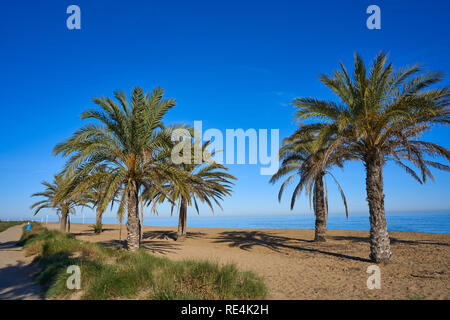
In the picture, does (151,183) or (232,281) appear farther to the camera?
(151,183)

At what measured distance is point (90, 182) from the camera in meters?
10.8

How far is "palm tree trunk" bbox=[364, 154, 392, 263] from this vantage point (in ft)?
33.1

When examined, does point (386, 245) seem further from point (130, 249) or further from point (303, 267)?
point (130, 249)

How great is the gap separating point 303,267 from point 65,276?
26.3 feet

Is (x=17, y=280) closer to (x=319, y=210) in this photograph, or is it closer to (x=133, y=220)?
(x=133, y=220)

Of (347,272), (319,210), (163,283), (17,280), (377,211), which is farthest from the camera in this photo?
(319,210)

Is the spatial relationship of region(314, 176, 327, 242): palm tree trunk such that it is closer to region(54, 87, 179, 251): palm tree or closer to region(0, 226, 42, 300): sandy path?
region(54, 87, 179, 251): palm tree

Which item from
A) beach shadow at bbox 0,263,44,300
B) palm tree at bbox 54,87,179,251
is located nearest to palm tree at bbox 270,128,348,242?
palm tree at bbox 54,87,179,251

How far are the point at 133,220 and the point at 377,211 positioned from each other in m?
10.6

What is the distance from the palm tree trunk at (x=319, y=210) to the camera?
16.5m

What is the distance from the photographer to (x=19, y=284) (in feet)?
24.8

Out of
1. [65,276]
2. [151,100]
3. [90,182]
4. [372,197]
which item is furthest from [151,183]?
[372,197]

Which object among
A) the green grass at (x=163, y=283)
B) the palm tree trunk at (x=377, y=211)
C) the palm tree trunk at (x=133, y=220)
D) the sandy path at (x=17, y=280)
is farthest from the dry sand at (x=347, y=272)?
the sandy path at (x=17, y=280)

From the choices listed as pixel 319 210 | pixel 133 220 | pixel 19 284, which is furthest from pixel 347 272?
pixel 19 284
